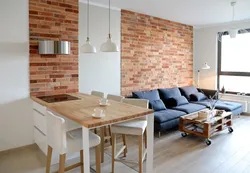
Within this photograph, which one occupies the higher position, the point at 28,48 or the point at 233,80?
the point at 28,48

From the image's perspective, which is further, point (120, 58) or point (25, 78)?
point (120, 58)

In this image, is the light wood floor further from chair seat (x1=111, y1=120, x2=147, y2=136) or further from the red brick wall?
the red brick wall

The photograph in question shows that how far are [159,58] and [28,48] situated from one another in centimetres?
344

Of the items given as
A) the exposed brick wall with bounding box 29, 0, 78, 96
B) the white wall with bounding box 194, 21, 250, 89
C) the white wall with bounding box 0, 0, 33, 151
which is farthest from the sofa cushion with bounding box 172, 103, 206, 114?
the white wall with bounding box 0, 0, 33, 151

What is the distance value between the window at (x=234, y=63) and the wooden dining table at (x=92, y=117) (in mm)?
4781

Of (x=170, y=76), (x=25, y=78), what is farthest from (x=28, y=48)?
(x=170, y=76)

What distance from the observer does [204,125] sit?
3.82 m

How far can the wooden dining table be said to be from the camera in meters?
2.04

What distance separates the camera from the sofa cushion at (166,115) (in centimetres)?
407

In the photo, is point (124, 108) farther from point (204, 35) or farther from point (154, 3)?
point (204, 35)

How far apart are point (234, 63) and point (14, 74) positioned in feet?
19.0

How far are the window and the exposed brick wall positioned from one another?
4.63m

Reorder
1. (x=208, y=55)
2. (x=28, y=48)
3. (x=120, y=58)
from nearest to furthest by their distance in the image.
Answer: (x=28, y=48)
(x=120, y=58)
(x=208, y=55)

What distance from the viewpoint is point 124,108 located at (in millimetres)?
2592
